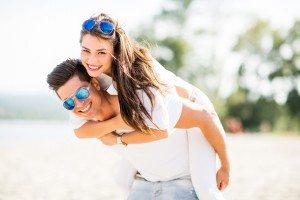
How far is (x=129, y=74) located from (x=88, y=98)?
1.20ft

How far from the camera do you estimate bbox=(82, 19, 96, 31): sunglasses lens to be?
3.06m

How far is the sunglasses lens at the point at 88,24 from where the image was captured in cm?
306

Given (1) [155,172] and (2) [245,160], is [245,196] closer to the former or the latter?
(1) [155,172]

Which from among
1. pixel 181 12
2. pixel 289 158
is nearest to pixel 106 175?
pixel 289 158

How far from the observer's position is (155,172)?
3131 mm

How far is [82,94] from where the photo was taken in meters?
3.06

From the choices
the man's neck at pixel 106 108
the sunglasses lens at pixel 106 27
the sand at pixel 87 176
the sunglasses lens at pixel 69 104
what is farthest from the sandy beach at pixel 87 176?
the sunglasses lens at pixel 106 27

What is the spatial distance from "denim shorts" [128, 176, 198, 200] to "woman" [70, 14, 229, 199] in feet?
0.78

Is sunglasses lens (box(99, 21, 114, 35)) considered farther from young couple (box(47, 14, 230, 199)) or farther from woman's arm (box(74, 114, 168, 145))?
woman's arm (box(74, 114, 168, 145))

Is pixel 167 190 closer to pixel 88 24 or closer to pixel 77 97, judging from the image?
pixel 77 97

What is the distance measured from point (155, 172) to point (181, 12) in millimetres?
35631

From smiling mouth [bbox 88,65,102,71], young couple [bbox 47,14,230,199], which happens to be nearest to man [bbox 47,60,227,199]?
young couple [bbox 47,14,230,199]

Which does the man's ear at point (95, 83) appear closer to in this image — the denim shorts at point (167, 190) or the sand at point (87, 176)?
the denim shorts at point (167, 190)

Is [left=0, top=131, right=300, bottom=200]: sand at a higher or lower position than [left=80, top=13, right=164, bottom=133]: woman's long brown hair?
lower
